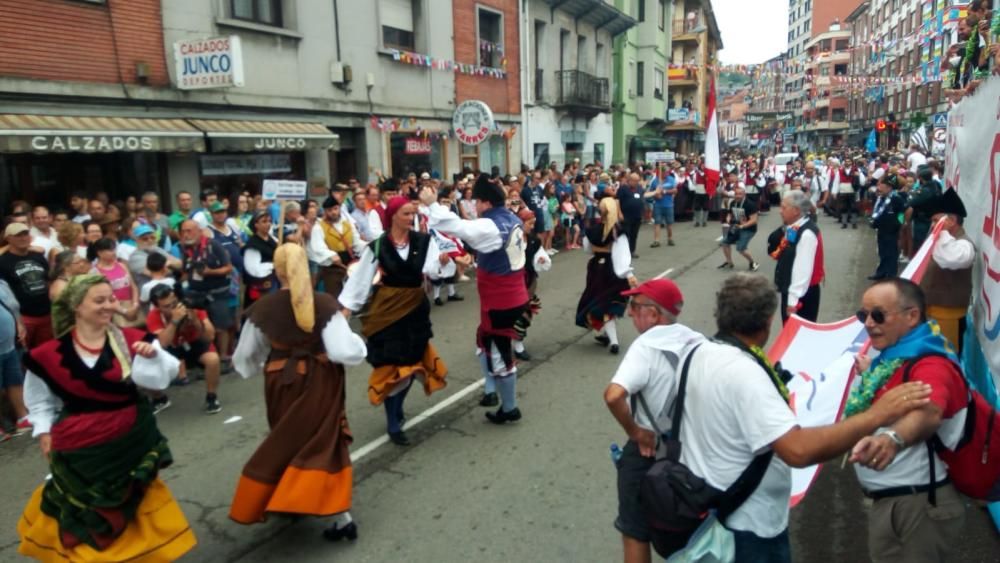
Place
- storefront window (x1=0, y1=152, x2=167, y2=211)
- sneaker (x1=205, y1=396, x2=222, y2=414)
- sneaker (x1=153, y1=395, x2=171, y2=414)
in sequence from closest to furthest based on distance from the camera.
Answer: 1. sneaker (x1=205, y1=396, x2=222, y2=414)
2. sneaker (x1=153, y1=395, x2=171, y2=414)
3. storefront window (x1=0, y1=152, x2=167, y2=211)

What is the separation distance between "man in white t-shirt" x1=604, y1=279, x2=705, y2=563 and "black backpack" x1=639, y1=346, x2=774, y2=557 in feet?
0.54

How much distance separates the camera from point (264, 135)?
12.2 m

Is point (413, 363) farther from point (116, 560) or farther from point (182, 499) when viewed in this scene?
point (116, 560)

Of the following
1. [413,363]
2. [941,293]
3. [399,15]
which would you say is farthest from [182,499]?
[399,15]

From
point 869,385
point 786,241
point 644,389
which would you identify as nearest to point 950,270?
point 786,241

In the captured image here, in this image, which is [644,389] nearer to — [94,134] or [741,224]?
[94,134]

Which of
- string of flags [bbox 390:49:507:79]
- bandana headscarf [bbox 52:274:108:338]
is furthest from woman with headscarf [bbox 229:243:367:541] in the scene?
string of flags [bbox 390:49:507:79]

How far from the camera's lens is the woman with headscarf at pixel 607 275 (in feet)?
25.2

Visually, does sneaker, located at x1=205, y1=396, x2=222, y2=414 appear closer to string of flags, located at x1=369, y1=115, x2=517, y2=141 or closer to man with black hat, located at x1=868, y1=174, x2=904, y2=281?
man with black hat, located at x1=868, y1=174, x2=904, y2=281

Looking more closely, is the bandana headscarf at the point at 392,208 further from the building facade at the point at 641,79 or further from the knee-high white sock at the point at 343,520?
the building facade at the point at 641,79

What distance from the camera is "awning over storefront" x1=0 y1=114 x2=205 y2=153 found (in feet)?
28.4

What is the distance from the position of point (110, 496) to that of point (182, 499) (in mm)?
1396

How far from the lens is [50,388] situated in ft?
11.0

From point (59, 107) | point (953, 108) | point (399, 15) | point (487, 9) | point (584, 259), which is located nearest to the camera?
point (953, 108)
